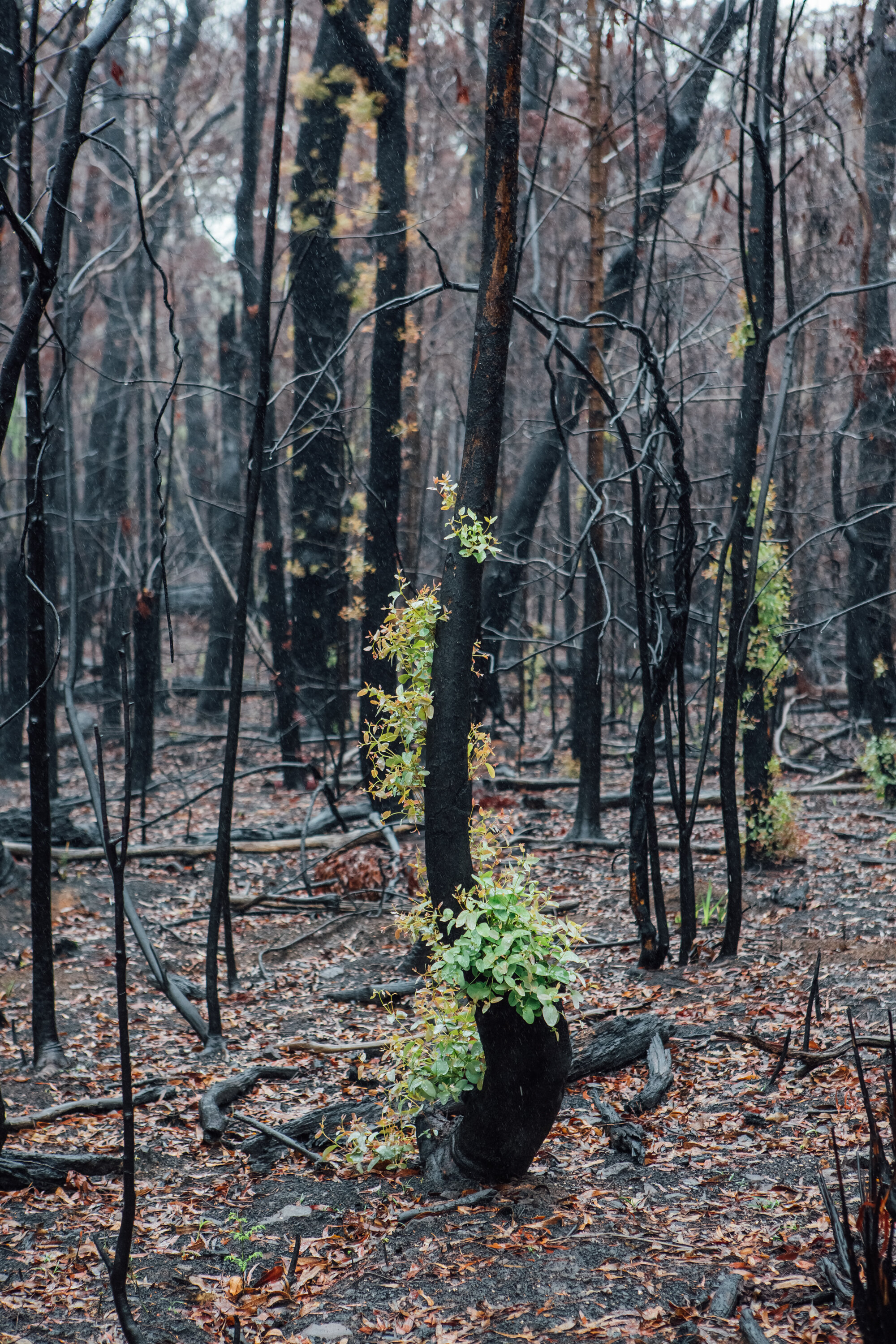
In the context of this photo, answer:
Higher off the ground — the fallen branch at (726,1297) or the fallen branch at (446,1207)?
the fallen branch at (726,1297)

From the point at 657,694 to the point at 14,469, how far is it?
2971cm

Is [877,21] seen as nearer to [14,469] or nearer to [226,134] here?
[226,134]

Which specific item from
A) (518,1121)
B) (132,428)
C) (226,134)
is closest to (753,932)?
(518,1121)

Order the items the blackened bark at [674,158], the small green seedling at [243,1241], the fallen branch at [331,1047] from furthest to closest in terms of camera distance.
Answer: the blackened bark at [674,158] → the fallen branch at [331,1047] → the small green seedling at [243,1241]

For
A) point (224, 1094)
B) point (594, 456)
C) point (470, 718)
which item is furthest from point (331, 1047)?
point (594, 456)

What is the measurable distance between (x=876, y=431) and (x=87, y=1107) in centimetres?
1285

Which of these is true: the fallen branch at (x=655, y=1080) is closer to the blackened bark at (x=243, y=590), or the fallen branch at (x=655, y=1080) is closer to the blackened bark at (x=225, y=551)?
the blackened bark at (x=243, y=590)

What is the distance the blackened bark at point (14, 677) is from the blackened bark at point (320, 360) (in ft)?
12.1

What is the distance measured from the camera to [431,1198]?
12.2 ft

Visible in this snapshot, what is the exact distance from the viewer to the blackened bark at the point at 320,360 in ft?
38.0

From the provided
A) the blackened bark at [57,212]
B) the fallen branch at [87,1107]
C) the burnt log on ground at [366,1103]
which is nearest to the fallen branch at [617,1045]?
the burnt log on ground at [366,1103]

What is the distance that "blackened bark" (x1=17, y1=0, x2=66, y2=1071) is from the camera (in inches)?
173

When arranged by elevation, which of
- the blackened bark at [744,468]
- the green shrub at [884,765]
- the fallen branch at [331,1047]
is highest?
the blackened bark at [744,468]

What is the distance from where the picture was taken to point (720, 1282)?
2.91m
